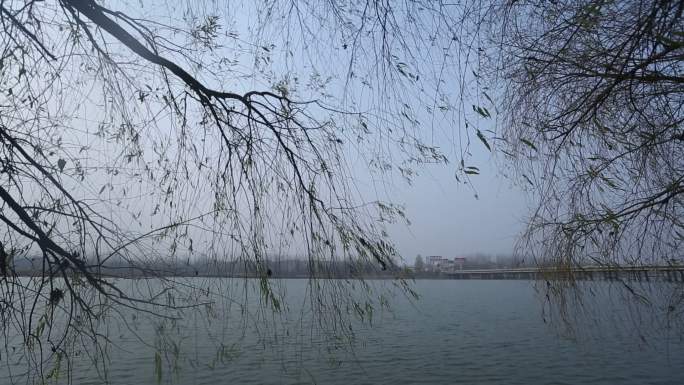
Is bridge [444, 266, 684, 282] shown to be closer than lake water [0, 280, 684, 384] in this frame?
Yes

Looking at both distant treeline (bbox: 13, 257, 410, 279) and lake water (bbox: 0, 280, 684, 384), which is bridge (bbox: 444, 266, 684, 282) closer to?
lake water (bbox: 0, 280, 684, 384)

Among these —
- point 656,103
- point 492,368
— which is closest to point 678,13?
point 656,103

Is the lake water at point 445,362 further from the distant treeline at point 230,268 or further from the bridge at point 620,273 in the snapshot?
the distant treeline at point 230,268

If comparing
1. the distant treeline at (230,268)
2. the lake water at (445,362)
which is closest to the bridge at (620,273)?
the lake water at (445,362)

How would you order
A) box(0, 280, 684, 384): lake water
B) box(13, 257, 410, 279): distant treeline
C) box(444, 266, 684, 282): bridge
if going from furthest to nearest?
box(0, 280, 684, 384): lake water < box(444, 266, 684, 282): bridge < box(13, 257, 410, 279): distant treeline

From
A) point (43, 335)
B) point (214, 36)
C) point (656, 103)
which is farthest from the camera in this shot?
point (656, 103)

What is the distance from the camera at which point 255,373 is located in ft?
32.8

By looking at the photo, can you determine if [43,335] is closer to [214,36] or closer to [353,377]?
[214,36]

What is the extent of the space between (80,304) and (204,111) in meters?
1.44

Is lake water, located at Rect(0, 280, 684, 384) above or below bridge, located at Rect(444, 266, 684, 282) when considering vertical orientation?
below

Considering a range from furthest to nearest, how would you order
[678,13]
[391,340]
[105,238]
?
[391,340], [105,238], [678,13]

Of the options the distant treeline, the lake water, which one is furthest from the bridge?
the distant treeline

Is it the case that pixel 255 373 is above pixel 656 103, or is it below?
below

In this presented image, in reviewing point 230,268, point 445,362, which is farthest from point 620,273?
point 445,362
